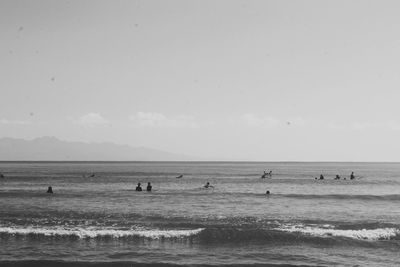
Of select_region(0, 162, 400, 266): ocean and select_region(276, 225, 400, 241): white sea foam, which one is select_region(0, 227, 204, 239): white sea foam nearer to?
select_region(0, 162, 400, 266): ocean

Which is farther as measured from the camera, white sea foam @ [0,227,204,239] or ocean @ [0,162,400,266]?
white sea foam @ [0,227,204,239]

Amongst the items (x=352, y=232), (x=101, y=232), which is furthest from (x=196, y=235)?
(x=352, y=232)

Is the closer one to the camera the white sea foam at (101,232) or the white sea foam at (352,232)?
the white sea foam at (101,232)

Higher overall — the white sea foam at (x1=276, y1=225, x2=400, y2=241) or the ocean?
the white sea foam at (x1=276, y1=225, x2=400, y2=241)

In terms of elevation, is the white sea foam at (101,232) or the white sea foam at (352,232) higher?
the white sea foam at (352,232)

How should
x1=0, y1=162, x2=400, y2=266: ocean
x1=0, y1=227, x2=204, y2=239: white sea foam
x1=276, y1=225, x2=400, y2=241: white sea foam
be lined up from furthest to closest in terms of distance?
1. x1=276, y1=225, x2=400, y2=241: white sea foam
2. x1=0, y1=227, x2=204, y2=239: white sea foam
3. x1=0, y1=162, x2=400, y2=266: ocean

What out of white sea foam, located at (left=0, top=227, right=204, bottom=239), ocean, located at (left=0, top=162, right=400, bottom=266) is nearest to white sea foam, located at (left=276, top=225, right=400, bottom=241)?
ocean, located at (left=0, top=162, right=400, bottom=266)

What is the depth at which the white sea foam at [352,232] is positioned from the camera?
88.9 ft

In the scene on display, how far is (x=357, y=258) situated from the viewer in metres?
22.1

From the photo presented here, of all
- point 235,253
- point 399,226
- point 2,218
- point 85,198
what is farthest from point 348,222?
point 85,198

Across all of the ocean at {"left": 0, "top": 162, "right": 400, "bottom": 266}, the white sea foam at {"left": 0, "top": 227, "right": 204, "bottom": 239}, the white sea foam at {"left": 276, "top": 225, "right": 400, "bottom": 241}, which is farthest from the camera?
the white sea foam at {"left": 276, "top": 225, "right": 400, "bottom": 241}

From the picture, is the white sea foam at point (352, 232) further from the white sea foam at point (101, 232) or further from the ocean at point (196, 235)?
the white sea foam at point (101, 232)

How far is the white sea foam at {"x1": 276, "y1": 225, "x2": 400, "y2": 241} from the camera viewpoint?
2711 cm

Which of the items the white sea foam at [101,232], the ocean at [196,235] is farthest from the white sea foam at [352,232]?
the white sea foam at [101,232]
